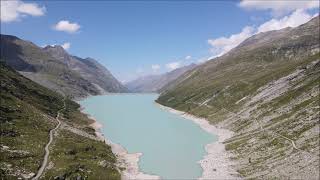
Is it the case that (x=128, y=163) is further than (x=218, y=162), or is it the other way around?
(x=128, y=163)

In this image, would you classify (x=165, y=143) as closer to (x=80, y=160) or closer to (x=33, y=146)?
(x=80, y=160)

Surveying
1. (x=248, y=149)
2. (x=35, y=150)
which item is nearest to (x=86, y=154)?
(x=35, y=150)

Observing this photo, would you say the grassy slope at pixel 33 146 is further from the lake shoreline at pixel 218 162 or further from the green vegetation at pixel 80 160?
the lake shoreline at pixel 218 162

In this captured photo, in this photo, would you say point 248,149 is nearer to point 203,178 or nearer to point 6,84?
point 203,178

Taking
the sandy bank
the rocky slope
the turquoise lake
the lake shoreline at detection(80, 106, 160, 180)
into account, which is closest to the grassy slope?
the lake shoreline at detection(80, 106, 160, 180)

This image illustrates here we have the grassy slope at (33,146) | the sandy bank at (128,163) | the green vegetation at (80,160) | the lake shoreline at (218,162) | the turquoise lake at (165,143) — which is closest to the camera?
the grassy slope at (33,146)

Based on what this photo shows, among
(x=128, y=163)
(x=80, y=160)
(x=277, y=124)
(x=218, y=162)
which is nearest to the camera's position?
(x=80, y=160)

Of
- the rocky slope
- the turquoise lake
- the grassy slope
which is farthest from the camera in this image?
the turquoise lake

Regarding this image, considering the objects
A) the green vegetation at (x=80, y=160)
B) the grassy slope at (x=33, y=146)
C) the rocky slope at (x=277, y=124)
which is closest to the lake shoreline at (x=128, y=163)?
the green vegetation at (x=80, y=160)

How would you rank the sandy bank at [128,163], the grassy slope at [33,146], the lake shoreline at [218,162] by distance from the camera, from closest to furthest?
the grassy slope at [33,146] → the lake shoreline at [218,162] → the sandy bank at [128,163]

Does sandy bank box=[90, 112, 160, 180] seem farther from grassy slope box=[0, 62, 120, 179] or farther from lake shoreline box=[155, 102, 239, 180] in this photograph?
lake shoreline box=[155, 102, 239, 180]

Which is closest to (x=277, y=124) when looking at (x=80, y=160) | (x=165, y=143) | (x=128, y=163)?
(x=165, y=143)
